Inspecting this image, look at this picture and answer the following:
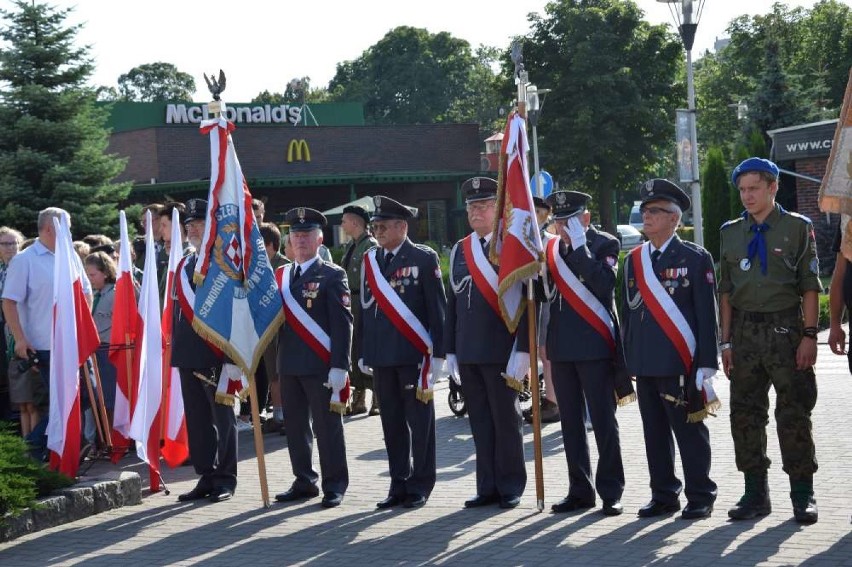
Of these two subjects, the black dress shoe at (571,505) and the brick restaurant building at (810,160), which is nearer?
the black dress shoe at (571,505)

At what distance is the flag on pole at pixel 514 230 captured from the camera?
26.6 ft

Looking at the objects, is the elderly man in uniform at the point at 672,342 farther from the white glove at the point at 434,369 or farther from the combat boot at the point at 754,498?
the white glove at the point at 434,369

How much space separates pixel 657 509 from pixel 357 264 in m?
5.13

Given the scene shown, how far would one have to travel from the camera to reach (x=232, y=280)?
29.6 ft

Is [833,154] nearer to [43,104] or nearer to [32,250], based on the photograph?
[32,250]

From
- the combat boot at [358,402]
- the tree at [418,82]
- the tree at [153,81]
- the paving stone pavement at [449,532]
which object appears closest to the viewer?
the paving stone pavement at [449,532]

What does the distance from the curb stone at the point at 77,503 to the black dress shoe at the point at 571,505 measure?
3.04 meters

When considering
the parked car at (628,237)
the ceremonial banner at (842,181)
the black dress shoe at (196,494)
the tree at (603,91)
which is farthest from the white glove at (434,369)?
the tree at (603,91)

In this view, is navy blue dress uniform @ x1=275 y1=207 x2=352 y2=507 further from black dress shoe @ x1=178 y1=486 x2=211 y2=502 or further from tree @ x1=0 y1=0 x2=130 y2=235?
tree @ x1=0 y1=0 x2=130 y2=235

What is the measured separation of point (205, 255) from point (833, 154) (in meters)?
4.22

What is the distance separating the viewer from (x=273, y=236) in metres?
11.8

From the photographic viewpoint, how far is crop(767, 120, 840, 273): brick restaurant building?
106 ft

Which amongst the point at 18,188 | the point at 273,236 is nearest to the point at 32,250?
the point at 273,236

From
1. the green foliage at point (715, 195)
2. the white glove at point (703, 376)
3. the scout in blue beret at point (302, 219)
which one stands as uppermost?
the green foliage at point (715, 195)
